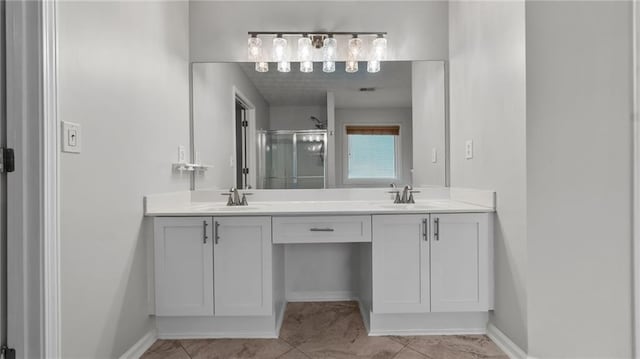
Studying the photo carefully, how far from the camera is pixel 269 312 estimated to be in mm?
1774

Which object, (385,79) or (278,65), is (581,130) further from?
(278,65)

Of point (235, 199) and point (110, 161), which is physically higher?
point (110, 161)

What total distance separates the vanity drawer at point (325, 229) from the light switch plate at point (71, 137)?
0.96 m

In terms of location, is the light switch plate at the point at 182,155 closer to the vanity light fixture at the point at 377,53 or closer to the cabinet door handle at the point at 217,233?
the cabinet door handle at the point at 217,233

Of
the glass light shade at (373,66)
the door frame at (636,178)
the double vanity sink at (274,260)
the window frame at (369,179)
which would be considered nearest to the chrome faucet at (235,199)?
the double vanity sink at (274,260)

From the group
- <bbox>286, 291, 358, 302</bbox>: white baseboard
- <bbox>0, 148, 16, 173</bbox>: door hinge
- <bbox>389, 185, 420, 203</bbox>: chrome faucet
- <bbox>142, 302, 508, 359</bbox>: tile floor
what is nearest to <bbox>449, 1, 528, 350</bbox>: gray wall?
<bbox>142, 302, 508, 359</bbox>: tile floor

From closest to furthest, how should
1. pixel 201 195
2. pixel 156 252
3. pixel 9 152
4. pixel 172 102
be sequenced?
1. pixel 9 152
2. pixel 156 252
3. pixel 172 102
4. pixel 201 195

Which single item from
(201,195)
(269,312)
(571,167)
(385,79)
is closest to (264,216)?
(269,312)

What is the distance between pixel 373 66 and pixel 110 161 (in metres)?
1.70

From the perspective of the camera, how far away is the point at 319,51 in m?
2.32

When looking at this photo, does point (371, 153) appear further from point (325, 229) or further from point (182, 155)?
point (182, 155)

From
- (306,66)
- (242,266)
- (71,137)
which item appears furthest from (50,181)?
(306,66)

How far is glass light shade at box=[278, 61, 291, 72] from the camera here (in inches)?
90.6

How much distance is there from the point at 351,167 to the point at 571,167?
1.27m
